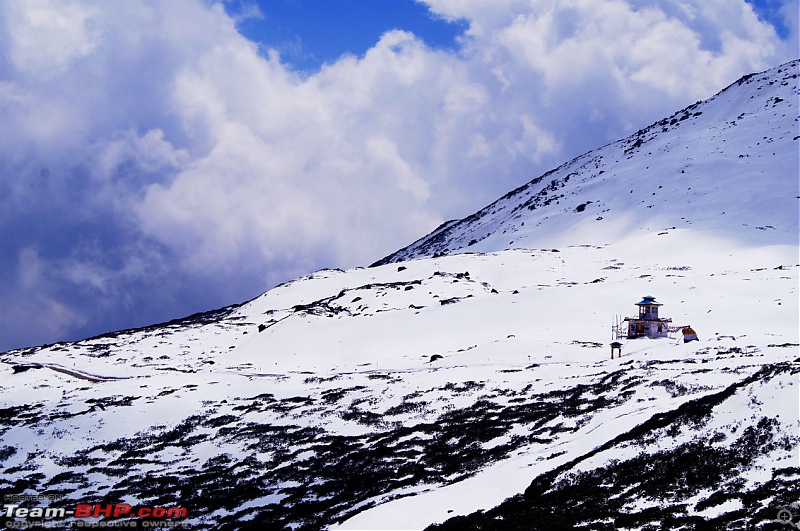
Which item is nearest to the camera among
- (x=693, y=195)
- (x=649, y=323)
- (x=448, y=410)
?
(x=448, y=410)

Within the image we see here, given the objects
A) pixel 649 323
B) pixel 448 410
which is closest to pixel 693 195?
pixel 649 323

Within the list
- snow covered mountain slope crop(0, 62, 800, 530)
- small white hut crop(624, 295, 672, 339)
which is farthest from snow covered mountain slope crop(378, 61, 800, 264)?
small white hut crop(624, 295, 672, 339)

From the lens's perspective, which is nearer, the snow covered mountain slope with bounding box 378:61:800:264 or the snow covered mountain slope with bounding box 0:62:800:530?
the snow covered mountain slope with bounding box 0:62:800:530

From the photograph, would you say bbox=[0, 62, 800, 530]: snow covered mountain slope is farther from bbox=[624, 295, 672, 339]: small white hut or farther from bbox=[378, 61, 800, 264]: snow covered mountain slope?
bbox=[378, 61, 800, 264]: snow covered mountain slope

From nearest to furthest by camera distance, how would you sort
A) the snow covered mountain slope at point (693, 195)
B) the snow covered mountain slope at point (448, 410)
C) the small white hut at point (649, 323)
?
the snow covered mountain slope at point (448, 410)
the small white hut at point (649, 323)
the snow covered mountain slope at point (693, 195)

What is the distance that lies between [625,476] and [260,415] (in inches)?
1282

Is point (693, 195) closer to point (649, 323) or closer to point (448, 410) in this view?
point (649, 323)

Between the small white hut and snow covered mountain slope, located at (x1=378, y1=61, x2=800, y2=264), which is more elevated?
snow covered mountain slope, located at (x1=378, y1=61, x2=800, y2=264)

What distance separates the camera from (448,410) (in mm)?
48312

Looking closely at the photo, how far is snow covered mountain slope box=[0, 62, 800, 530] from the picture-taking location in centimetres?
2602

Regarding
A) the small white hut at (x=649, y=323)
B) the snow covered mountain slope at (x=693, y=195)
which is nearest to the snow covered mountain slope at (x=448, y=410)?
the small white hut at (x=649, y=323)

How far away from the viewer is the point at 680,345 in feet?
198

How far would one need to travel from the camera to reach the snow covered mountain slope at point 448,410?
26016 mm

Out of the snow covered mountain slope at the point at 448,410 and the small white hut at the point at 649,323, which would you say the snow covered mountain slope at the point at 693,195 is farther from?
the small white hut at the point at 649,323
